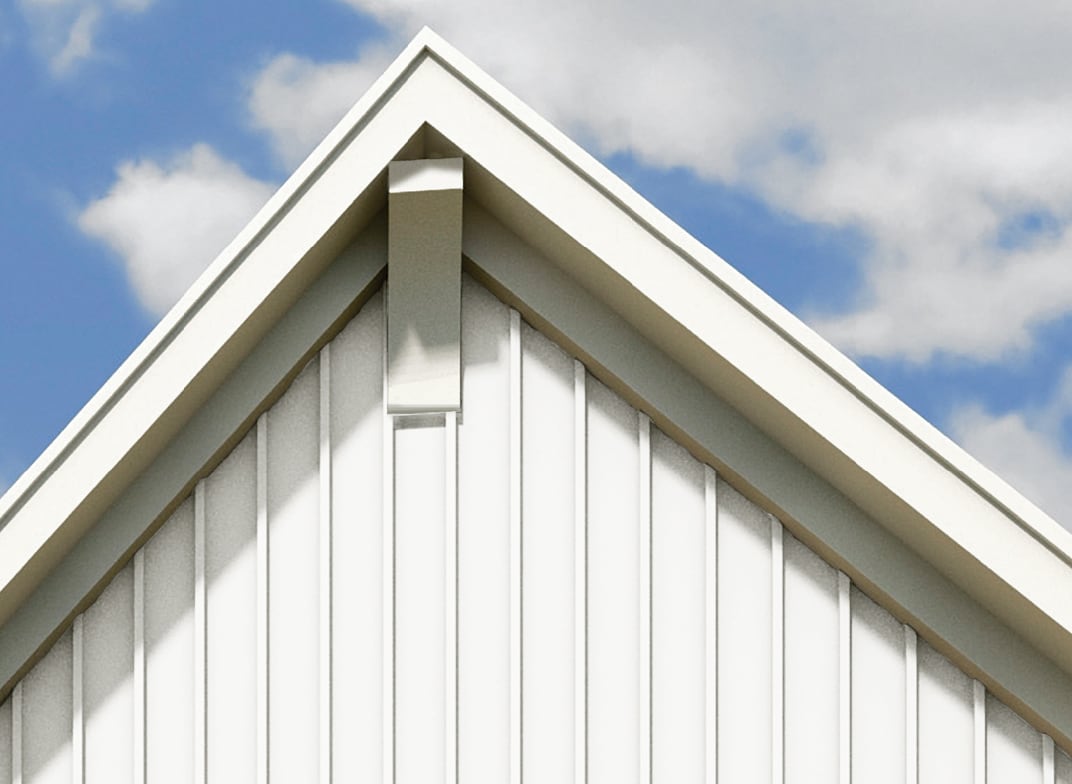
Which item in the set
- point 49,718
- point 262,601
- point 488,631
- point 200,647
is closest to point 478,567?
point 488,631

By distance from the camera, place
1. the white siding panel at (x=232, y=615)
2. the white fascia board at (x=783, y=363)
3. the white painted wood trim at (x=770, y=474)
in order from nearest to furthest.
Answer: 1. the white fascia board at (x=783, y=363)
2. the white painted wood trim at (x=770, y=474)
3. the white siding panel at (x=232, y=615)

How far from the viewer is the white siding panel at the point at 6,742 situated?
4383mm

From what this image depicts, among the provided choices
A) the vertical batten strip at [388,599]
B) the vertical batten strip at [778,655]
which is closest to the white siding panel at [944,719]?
the vertical batten strip at [778,655]

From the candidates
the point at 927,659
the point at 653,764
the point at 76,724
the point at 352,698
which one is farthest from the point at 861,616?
the point at 76,724

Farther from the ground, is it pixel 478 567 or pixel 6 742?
pixel 478 567

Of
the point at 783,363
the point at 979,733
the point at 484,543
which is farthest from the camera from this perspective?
the point at 484,543

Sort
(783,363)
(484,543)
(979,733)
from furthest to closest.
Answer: (484,543) → (979,733) → (783,363)

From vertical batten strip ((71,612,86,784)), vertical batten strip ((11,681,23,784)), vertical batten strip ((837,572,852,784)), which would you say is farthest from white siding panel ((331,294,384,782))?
vertical batten strip ((837,572,852,784))

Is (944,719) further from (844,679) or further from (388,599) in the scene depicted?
(388,599)

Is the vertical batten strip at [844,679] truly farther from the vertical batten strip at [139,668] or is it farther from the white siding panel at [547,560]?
the vertical batten strip at [139,668]

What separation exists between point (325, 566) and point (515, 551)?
2.36 ft

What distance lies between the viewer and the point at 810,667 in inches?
169

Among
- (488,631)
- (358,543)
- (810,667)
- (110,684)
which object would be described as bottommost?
(110,684)

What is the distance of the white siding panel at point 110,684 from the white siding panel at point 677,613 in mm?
1990
